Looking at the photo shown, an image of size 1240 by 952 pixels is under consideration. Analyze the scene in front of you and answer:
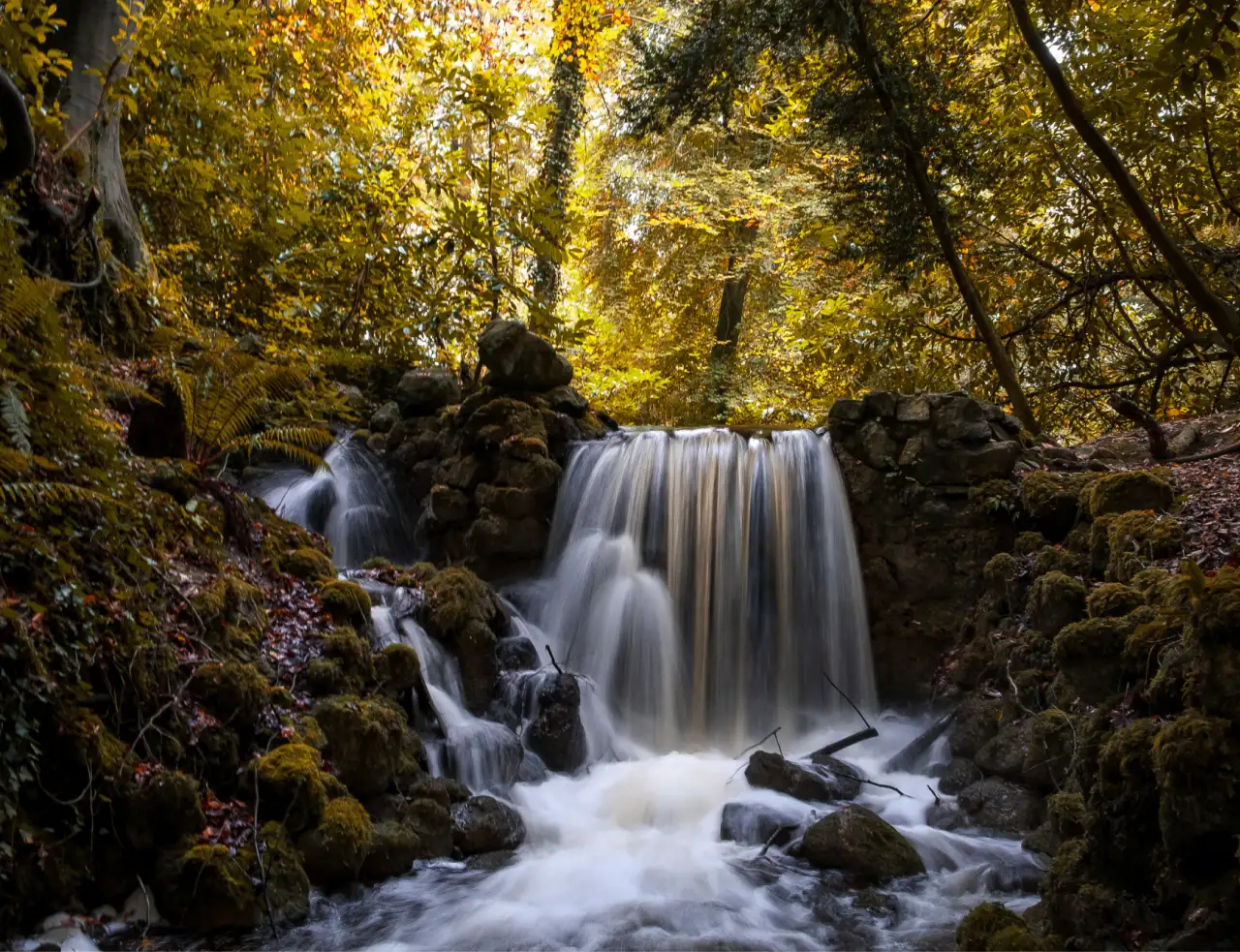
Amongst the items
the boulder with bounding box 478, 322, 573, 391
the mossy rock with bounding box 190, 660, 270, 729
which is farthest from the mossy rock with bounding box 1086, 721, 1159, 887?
the boulder with bounding box 478, 322, 573, 391

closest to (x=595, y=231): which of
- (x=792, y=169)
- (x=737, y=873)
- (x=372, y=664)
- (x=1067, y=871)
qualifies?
(x=792, y=169)

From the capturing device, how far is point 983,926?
11.1 ft

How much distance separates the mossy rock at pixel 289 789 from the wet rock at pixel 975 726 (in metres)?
4.80

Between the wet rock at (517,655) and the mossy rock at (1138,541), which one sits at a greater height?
the mossy rock at (1138,541)

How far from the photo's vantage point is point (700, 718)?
816cm

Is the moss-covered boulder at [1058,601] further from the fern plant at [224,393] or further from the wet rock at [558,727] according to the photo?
the fern plant at [224,393]

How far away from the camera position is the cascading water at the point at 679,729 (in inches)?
170

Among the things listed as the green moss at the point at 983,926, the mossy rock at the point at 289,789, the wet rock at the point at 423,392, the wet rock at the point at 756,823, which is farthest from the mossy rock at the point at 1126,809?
the wet rock at the point at 423,392

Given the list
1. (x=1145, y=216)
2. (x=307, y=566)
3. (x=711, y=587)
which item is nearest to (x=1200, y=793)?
(x=1145, y=216)

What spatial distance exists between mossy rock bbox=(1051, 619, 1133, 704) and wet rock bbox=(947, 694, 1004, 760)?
5.42 feet

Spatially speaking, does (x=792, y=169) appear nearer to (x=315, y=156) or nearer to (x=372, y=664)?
(x=315, y=156)

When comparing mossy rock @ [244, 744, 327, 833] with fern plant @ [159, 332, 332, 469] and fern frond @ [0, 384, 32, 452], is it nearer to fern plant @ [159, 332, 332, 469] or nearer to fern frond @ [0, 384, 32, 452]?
fern frond @ [0, 384, 32, 452]

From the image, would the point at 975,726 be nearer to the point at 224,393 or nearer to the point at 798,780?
the point at 798,780

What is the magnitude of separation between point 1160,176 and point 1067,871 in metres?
5.81
